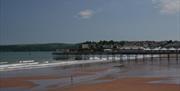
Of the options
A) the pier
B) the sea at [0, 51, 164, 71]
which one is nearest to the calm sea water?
the sea at [0, 51, 164, 71]

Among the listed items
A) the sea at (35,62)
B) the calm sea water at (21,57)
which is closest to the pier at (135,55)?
the sea at (35,62)

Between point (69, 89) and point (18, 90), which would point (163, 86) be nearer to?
point (69, 89)

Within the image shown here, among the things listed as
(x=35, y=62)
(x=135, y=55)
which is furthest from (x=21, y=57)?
(x=35, y=62)

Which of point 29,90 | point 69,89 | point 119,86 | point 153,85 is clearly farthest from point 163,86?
point 29,90

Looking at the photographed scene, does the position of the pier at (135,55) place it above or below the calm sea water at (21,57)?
above

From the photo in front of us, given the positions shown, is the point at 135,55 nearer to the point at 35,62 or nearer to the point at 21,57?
the point at 35,62

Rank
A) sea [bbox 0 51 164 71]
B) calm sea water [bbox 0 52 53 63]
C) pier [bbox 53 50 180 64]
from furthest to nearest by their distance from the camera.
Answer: calm sea water [bbox 0 52 53 63]
pier [bbox 53 50 180 64]
sea [bbox 0 51 164 71]

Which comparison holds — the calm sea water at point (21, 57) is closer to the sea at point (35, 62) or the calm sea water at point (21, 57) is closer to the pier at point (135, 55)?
the sea at point (35, 62)

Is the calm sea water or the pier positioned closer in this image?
the pier

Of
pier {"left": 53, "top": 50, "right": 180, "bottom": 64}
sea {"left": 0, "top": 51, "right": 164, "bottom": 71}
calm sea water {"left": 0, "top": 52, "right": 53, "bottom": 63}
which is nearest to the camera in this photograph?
sea {"left": 0, "top": 51, "right": 164, "bottom": 71}

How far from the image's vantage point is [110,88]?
20359mm

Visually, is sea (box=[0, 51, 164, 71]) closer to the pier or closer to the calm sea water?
the calm sea water

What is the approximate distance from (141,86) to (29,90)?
21.7 feet

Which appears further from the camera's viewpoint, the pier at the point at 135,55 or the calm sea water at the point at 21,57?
the calm sea water at the point at 21,57
